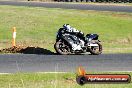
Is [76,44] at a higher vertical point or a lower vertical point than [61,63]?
lower

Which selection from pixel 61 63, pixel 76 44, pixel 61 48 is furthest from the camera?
pixel 76 44

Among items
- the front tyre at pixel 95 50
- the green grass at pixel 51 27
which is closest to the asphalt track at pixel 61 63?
the front tyre at pixel 95 50

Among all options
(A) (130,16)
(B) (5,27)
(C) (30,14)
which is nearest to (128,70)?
(B) (5,27)

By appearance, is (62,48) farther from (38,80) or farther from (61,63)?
(38,80)

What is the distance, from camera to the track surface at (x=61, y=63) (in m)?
14.7

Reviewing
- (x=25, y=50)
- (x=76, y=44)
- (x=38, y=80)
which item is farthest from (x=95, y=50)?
(x=38, y=80)

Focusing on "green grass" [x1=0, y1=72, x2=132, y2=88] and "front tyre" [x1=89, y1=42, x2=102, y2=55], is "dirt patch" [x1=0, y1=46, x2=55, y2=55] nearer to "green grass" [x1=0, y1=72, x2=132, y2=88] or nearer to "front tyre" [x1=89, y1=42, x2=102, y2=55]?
"front tyre" [x1=89, y1=42, x2=102, y2=55]

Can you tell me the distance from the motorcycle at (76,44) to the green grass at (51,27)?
4941mm

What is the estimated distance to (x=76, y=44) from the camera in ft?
62.8

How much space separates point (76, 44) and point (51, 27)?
11238 millimetres

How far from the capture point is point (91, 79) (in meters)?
6.54

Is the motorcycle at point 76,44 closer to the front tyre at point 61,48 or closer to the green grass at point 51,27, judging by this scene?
the front tyre at point 61,48

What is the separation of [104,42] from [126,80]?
20.3 metres

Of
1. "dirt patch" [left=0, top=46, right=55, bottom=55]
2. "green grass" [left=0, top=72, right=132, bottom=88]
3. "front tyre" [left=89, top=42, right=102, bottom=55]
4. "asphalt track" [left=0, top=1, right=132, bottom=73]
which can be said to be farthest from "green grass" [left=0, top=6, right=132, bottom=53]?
"green grass" [left=0, top=72, right=132, bottom=88]
